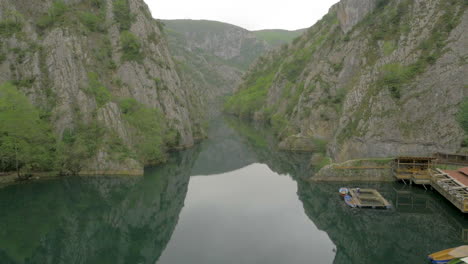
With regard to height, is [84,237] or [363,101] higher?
[363,101]

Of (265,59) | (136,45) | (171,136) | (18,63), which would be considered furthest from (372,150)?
(265,59)

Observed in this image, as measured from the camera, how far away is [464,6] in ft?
182

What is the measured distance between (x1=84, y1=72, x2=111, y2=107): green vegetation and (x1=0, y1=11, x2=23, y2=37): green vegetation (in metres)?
13.6

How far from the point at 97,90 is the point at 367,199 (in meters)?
48.7

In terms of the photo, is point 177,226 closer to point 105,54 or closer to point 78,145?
point 78,145

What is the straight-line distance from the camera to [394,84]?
55.4 m

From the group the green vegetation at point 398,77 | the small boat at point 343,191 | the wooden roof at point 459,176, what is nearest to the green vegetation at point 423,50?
the green vegetation at point 398,77

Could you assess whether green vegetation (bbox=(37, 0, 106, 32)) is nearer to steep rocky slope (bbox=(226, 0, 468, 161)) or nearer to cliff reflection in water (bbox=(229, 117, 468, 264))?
steep rocky slope (bbox=(226, 0, 468, 161))

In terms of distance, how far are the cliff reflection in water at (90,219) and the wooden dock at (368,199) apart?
886 inches

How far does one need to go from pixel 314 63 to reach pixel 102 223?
82377 millimetres

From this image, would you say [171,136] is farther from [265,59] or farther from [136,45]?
[265,59]

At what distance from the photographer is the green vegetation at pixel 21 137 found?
4791 centimetres

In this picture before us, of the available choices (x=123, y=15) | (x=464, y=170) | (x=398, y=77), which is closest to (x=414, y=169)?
(x=464, y=170)

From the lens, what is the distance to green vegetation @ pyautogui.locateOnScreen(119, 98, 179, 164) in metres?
61.6
